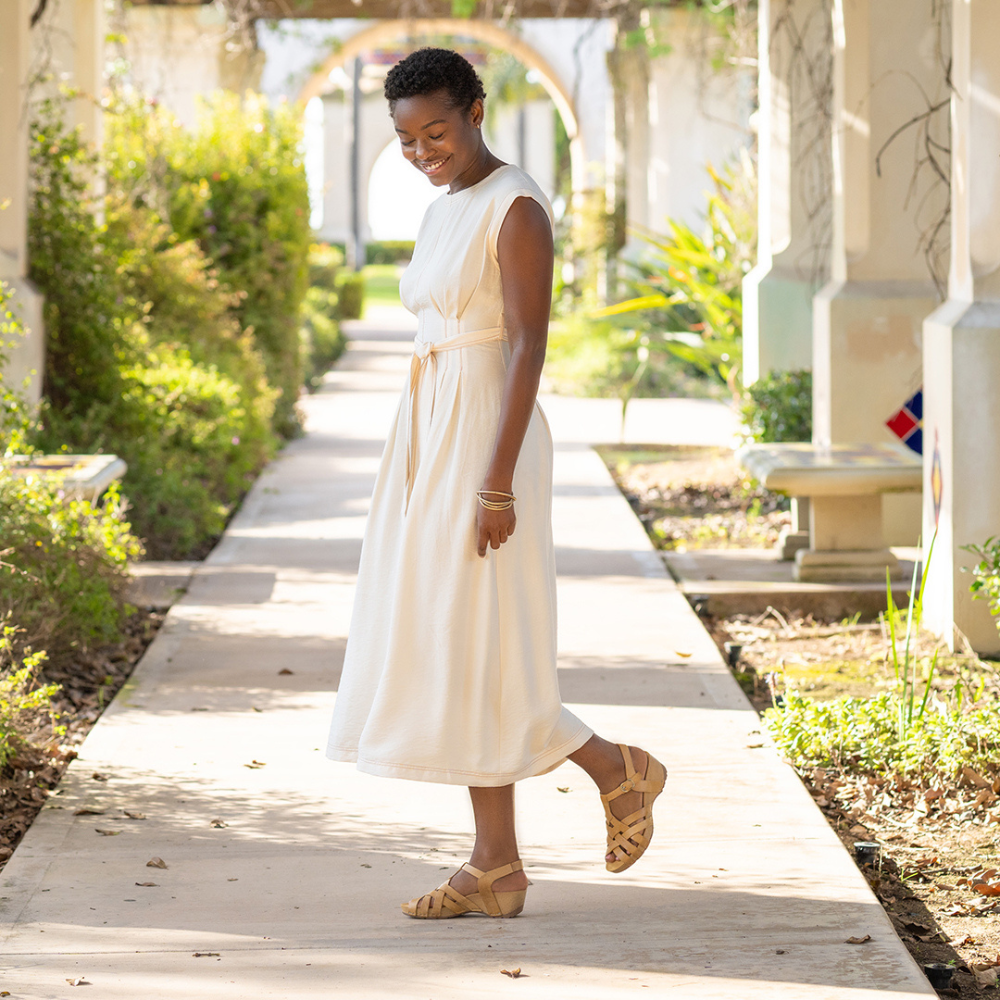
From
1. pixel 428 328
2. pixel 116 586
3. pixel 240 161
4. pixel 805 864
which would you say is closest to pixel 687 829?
pixel 805 864

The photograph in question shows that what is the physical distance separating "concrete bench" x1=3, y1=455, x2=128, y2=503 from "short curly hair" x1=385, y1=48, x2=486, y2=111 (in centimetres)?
308

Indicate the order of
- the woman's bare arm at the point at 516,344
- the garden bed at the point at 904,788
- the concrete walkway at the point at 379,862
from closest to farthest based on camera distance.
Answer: the concrete walkway at the point at 379,862 < the woman's bare arm at the point at 516,344 < the garden bed at the point at 904,788

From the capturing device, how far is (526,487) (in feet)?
10.6

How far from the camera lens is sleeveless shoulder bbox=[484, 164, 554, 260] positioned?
316 cm

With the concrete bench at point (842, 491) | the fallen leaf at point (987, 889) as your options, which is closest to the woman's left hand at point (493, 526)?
the fallen leaf at point (987, 889)

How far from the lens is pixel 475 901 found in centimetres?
333

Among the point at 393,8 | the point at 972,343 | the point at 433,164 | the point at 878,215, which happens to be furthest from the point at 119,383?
the point at 393,8

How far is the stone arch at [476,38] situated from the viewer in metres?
19.0

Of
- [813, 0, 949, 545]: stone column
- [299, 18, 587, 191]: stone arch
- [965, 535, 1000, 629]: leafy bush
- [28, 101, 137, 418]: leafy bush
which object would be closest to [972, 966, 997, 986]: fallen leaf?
[965, 535, 1000, 629]: leafy bush

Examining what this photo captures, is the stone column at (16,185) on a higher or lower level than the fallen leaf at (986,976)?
higher

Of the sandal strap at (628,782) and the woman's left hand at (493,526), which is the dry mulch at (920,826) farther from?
the woman's left hand at (493,526)

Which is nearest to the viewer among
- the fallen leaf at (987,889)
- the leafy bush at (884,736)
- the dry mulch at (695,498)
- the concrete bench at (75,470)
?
the fallen leaf at (987,889)

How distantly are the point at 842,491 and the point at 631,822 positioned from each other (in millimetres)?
3735

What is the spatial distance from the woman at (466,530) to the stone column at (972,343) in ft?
9.58
